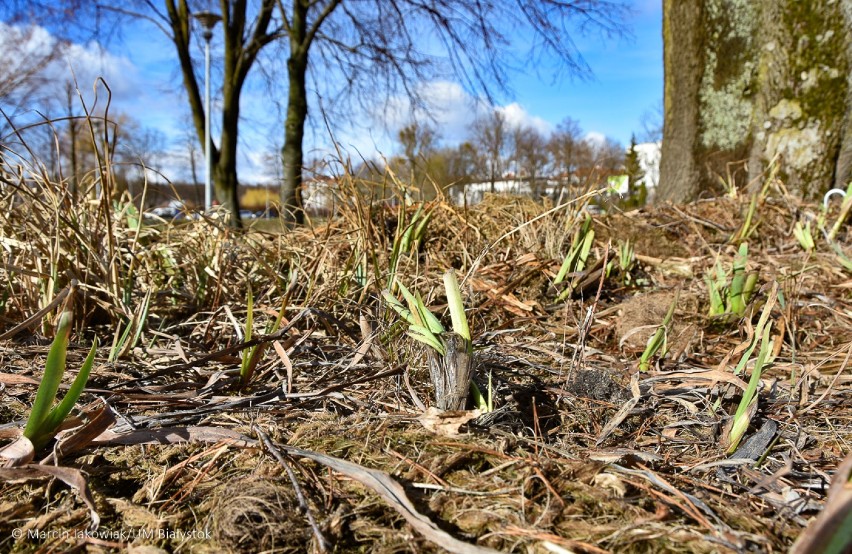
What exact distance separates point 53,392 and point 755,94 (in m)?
4.27

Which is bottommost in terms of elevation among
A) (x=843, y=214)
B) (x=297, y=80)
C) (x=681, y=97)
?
(x=843, y=214)

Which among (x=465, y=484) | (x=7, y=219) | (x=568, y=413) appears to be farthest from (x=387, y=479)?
(x=7, y=219)

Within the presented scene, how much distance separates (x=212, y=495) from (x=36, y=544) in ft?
0.80

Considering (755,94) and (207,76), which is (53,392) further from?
(207,76)

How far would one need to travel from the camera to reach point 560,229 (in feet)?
7.51

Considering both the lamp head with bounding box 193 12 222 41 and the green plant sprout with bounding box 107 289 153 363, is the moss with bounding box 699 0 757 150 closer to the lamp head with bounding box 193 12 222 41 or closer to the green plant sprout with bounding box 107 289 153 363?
the green plant sprout with bounding box 107 289 153 363

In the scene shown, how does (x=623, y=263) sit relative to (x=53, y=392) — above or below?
above

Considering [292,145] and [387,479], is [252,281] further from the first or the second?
[292,145]

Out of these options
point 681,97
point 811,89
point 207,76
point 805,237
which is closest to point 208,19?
point 207,76

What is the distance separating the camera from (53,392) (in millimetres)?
865

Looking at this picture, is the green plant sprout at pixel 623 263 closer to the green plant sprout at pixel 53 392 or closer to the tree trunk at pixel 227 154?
the green plant sprout at pixel 53 392

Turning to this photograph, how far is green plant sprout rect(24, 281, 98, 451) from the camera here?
0.84 metres

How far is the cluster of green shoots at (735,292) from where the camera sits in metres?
1.72

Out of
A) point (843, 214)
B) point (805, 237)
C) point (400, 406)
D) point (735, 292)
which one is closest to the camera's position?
point (400, 406)
